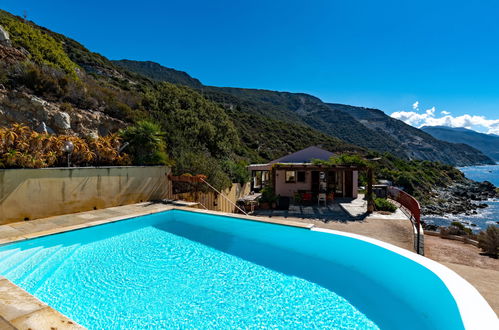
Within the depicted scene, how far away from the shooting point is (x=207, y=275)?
4836 millimetres

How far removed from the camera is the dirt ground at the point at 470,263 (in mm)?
3605

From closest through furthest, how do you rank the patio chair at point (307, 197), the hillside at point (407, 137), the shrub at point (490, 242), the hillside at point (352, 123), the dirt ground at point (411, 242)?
the dirt ground at point (411, 242) → the shrub at point (490, 242) → the patio chair at point (307, 197) → the hillside at point (352, 123) → the hillside at point (407, 137)

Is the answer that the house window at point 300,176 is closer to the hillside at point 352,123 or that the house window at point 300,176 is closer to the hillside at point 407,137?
the hillside at point 352,123

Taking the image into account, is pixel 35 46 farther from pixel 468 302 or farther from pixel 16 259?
pixel 468 302

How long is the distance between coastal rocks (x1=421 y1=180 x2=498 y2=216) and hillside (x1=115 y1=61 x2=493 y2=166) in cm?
2888

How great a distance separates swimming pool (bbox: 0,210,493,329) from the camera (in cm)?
353

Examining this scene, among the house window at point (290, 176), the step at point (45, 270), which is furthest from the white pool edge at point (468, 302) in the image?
the house window at point (290, 176)

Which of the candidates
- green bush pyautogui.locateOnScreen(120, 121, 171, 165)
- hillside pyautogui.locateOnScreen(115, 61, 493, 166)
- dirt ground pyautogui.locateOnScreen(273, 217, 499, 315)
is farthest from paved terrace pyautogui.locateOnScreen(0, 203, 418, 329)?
hillside pyautogui.locateOnScreen(115, 61, 493, 166)

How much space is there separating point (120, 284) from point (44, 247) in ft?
8.13

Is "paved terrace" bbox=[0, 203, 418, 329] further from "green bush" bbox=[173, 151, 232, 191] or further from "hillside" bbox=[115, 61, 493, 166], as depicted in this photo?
"hillside" bbox=[115, 61, 493, 166]

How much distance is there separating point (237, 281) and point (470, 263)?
8.30 metres

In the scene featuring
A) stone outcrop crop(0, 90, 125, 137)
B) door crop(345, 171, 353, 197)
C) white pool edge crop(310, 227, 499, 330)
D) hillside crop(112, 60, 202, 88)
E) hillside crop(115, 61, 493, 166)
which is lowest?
white pool edge crop(310, 227, 499, 330)

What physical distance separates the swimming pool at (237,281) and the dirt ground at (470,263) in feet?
0.99

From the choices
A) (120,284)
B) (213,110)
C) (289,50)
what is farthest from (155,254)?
(289,50)
